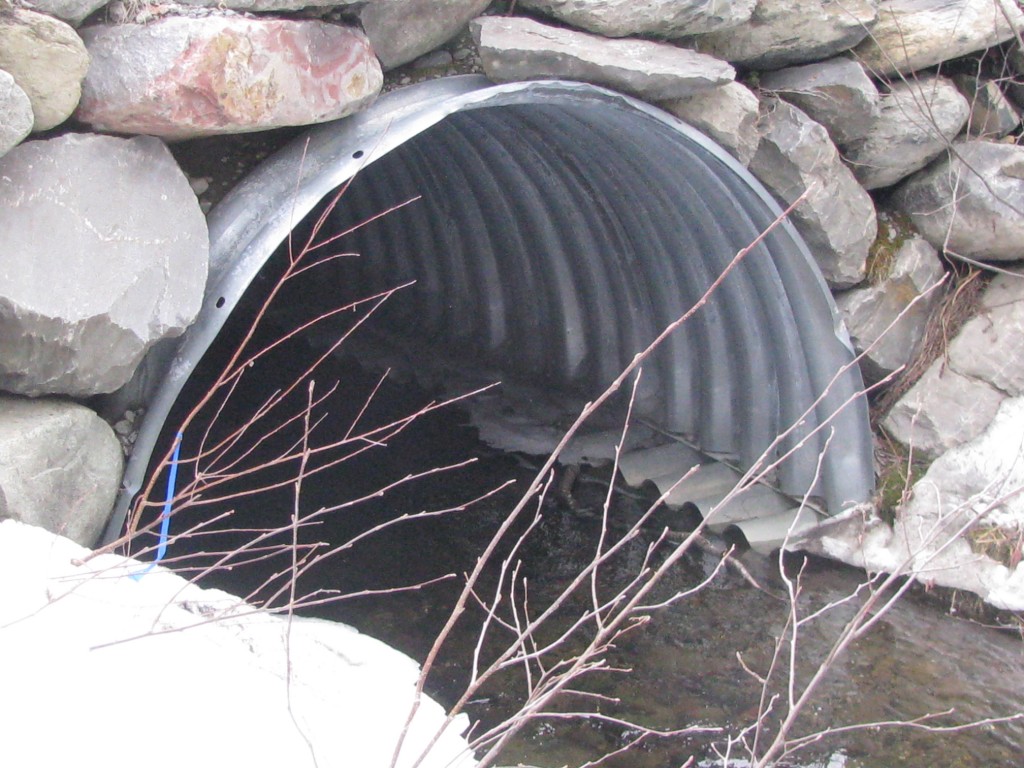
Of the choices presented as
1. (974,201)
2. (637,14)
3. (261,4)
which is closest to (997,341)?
(974,201)

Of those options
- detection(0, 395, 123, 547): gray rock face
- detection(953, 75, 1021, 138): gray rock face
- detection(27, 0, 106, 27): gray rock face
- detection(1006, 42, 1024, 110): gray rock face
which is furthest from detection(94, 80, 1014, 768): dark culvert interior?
detection(1006, 42, 1024, 110): gray rock face

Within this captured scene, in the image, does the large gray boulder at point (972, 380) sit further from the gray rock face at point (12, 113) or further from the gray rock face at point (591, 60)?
the gray rock face at point (12, 113)

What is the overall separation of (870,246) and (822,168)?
53 centimetres

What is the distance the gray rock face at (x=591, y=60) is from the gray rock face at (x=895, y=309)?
53.6 inches

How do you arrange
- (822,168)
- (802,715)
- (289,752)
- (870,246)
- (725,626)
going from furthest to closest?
(870,246), (822,168), (725,626), (802,715), (289,752)

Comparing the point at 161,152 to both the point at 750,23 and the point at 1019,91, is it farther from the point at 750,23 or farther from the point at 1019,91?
the point at 1019,91

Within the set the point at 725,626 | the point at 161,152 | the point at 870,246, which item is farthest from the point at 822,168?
the point at 161,152

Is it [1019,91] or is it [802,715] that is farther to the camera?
[1019,91]

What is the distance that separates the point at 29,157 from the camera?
8.82 feet

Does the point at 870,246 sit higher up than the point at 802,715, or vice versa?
the point at 870,246

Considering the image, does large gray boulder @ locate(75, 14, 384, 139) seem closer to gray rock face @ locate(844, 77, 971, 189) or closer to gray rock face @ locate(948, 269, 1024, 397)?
gray rock face @ locate(844, 77, 971, 189)

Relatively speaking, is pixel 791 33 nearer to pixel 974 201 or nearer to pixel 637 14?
pixel 637 14

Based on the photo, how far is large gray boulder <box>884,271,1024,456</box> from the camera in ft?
15.7

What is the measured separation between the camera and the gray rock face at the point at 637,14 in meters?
3.88
